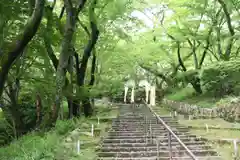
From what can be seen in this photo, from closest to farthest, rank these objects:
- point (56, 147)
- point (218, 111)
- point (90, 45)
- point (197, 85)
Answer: point (56, 147), point (218, 111), point (90, 45), point (197, 85)

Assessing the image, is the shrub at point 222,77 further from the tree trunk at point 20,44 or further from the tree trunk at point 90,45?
the tree trunk at point 20,44

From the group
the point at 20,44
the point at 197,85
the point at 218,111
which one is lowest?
the point at 218,111

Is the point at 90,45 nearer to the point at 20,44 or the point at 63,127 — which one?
the point at 63,127

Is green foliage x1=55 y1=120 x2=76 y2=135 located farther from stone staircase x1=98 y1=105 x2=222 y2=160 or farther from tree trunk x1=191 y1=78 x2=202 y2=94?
tree trunk x1=191 y1=78 x2=202 y2=94

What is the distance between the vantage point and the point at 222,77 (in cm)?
1559

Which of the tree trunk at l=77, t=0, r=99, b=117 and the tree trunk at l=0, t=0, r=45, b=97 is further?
the tree trunk at l=77, t=0, r=99, b=117

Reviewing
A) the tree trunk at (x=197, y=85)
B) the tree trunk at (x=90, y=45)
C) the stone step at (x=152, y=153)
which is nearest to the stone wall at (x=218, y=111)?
the tree trunk at (x=197, y=85)

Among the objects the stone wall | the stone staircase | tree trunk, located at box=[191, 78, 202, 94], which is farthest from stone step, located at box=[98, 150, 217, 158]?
tree trunk, located at box=[191, 78, 202, 94]

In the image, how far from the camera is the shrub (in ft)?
44.7

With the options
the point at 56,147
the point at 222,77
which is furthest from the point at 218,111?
the point at 56,147

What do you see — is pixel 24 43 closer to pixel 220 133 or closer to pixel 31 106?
pixel 220 133

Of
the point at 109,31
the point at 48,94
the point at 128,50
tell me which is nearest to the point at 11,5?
the point at 48,94

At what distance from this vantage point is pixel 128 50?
24922mm

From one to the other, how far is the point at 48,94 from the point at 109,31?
28.3 ft
